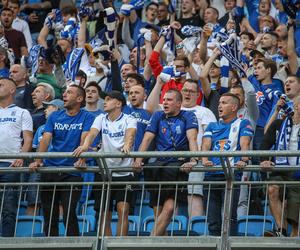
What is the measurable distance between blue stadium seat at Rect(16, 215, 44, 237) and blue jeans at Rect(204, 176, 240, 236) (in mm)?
2070

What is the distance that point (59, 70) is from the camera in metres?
20.1

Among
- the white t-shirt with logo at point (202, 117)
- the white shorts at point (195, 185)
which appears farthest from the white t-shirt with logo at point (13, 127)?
the white shorts at point (195, 185)

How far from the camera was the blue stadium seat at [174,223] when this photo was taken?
599 inches

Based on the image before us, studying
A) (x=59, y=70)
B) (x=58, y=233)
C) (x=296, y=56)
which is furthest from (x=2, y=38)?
(x=58, y=233)

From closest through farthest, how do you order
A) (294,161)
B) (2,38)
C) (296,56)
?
1. (294,161)
2. (296,56)
3. (2,38)

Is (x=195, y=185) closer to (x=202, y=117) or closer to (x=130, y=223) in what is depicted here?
(x=130, y=223)

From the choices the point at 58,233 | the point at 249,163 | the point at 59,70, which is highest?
the point at 59,70

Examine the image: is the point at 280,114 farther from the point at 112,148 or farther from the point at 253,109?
the point at 112,148

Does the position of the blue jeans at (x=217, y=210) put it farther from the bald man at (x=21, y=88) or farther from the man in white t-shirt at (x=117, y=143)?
the bald man at (x=21, y=88)

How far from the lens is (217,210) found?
1481 centimetres

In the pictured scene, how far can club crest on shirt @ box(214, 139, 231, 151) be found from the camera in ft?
50.4

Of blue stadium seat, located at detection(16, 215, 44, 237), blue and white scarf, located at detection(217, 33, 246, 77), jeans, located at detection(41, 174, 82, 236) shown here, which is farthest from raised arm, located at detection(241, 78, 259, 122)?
blue stadium seat, located at detection(16, 215, 44, 237)

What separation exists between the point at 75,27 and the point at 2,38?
1254 mm

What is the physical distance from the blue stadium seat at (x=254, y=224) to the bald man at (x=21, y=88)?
179 inches
